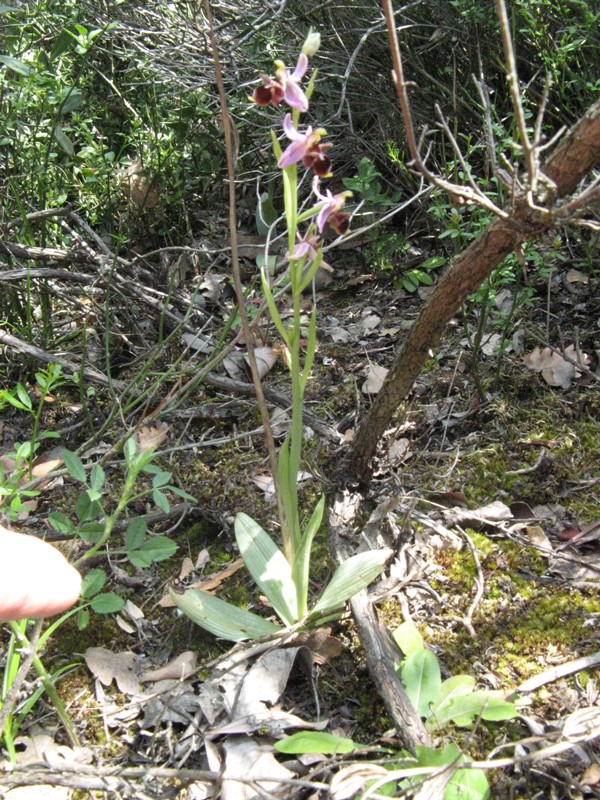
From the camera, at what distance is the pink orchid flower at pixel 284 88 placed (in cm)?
123

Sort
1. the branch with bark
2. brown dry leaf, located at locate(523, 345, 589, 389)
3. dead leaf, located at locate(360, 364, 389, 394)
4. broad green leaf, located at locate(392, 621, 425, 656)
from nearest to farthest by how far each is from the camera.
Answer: the branch with bark, broad green leaf, located at locate(392, 621, 425, 656), brown dry leaf, located at locate(523, 345, 589, 389), dead leaf, located at locate(360, 364, 389, 394)

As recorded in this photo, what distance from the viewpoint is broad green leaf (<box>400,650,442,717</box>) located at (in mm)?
1364

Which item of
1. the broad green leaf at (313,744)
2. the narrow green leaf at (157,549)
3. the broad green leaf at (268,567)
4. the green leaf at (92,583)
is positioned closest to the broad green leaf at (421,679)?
the broad green leaf at (313,744)

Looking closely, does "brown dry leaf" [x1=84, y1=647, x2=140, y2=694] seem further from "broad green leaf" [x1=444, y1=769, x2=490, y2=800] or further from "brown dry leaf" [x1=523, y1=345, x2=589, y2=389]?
"brown dry leaf" [x1=523, y1=345, x2=589, y2=389]

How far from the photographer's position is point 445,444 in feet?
6.91

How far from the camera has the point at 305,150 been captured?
126 cm

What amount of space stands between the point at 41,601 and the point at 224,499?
1033 mm

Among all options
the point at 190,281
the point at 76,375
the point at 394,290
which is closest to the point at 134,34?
the point at 190,281

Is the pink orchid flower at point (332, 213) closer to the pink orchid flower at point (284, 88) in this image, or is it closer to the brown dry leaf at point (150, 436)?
the pink orchid flower at point (284, 88)

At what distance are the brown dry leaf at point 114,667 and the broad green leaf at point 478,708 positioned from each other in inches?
27.4

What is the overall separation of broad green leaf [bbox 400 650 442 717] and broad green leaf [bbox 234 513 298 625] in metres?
0.28

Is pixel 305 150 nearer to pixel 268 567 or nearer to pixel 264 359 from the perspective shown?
pixel 268 567

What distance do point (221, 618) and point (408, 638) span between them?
16.5 inches

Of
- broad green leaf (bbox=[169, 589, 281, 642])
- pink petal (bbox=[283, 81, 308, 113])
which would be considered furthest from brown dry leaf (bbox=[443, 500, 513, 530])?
pink petal (bbox=[283, 81, 308, 113])
